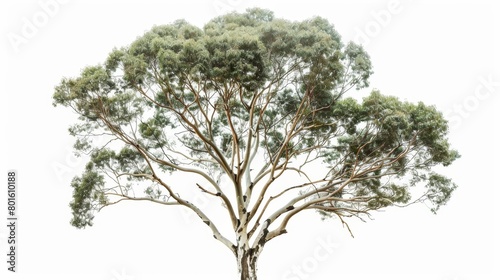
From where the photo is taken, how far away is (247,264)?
41.2 feet

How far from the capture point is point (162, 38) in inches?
434

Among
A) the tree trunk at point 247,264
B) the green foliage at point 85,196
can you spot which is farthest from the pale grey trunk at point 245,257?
the green foliage at point 85,196

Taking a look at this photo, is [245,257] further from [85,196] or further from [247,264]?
[85,196]

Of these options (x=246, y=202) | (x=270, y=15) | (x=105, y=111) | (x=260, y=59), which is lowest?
(x=246, y=202)

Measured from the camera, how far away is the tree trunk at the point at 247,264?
12.5m

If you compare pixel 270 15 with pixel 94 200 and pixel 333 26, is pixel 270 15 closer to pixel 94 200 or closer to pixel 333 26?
pixel 333 26

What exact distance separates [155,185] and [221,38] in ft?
17.4

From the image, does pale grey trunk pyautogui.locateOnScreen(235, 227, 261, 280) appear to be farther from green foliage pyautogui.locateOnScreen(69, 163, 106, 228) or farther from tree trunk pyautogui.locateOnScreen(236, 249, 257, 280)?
green foliage pyautogui.locateOnScreen(69, 163, 106, 228)

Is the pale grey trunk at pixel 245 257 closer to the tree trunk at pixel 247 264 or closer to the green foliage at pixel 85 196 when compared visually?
the tree trunk at pixel 247 264

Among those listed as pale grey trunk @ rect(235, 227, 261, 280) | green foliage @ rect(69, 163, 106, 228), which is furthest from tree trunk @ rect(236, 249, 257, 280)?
green foliage @ rect(69, 163, 106, 228)

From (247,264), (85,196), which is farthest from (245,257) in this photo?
(85,196)

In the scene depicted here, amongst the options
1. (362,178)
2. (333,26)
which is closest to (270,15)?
(333,26)

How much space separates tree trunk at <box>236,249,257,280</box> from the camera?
1248 centimetres

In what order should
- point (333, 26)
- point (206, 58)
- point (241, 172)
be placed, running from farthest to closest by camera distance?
point (241, 172), point (333, 26), point (206, 58)
